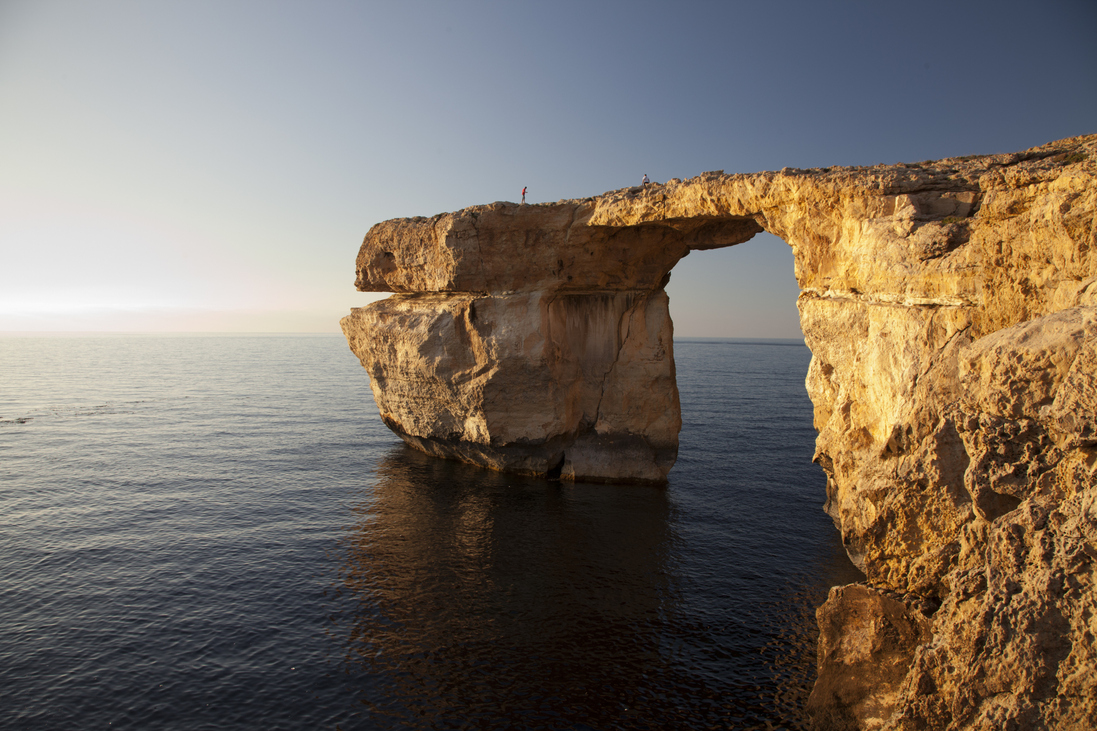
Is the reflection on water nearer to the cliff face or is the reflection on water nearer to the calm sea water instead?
the calm sea water

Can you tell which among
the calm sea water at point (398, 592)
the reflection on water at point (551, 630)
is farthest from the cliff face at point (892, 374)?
the calm sea water at point (398, 592)

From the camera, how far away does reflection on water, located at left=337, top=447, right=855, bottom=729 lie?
34.8 feet

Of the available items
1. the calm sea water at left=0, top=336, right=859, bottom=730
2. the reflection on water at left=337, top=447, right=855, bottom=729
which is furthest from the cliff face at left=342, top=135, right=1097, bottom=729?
the calm sea water at left=0, top=336, right=859, bottom=730

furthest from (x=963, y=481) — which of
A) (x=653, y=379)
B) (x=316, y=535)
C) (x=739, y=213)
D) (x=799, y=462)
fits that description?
(x=799, y=462)

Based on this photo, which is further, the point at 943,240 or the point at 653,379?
the point at 653,379

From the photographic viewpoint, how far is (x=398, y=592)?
47.9 ft

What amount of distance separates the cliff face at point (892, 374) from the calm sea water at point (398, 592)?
234 cm

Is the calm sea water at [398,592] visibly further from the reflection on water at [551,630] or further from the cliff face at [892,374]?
the cliff face at [892,374]

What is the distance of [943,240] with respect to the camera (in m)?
11.0

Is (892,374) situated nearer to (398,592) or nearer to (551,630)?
(551,630)

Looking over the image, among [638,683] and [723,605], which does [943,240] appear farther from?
[638,683]

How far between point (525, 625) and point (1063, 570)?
31.8 ft

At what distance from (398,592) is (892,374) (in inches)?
485

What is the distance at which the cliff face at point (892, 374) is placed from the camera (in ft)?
22.6
